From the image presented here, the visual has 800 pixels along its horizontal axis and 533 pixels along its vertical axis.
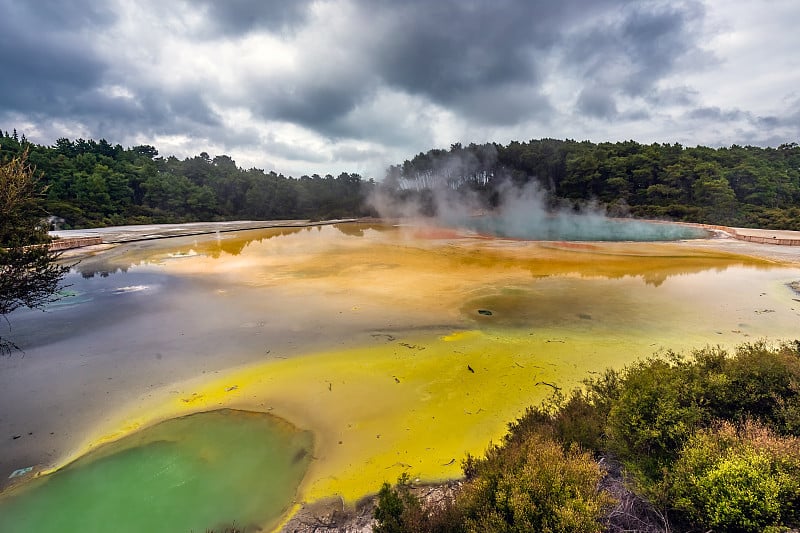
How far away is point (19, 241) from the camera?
565 centimetres

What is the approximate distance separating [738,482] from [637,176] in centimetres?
5154

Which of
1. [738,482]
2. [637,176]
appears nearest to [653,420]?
[738,482]

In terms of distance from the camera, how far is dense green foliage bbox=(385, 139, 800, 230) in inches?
1410

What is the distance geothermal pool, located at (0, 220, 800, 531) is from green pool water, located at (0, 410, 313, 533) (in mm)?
43

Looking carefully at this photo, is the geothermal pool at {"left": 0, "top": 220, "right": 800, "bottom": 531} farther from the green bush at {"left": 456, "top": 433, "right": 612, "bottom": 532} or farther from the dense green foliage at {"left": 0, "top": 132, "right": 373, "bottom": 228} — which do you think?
the dense green foliage at {"left": 0, "top": 132, "right": 373, "bottom": 228}

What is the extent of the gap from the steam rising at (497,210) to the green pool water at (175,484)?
24.7m

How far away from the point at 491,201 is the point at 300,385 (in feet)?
161

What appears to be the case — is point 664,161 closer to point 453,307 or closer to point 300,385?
point 453,307

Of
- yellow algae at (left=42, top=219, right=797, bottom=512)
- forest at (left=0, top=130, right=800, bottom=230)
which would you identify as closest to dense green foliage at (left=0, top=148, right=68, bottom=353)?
yellow algae at (left=42, top=219, right=797, bottom=512)

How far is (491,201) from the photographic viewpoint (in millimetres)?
51594

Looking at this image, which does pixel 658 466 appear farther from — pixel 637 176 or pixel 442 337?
pixel 637 176

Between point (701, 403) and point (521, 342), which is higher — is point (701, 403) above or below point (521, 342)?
above

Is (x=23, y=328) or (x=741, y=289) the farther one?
(x=741, y=289)

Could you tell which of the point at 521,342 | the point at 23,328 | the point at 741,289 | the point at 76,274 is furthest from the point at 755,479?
the point at 76,274
